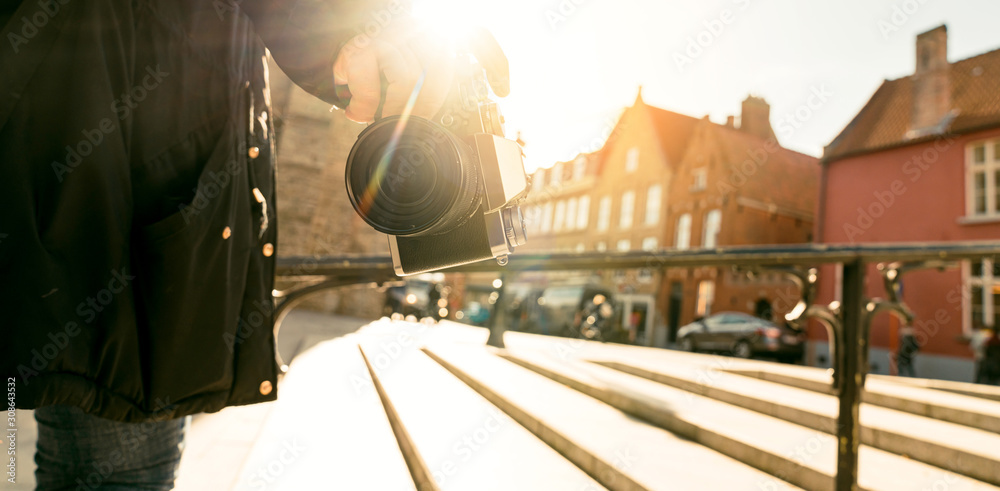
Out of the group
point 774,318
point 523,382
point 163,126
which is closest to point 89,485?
point 163,126

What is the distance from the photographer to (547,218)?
4141cm

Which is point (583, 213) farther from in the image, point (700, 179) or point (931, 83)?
point (931, 83)

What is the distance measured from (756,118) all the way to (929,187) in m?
14.6

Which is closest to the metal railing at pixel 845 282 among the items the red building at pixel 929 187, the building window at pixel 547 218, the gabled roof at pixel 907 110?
the red building at pixel 929 187

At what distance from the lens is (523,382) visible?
3732mm

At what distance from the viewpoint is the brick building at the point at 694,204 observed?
2411 centimetres

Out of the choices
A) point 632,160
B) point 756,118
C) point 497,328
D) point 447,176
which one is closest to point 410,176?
point 447,176

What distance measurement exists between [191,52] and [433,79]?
0.53 meters

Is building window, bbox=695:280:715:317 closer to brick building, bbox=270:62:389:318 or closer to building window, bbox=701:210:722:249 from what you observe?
building window, bbox=701:210:722:249

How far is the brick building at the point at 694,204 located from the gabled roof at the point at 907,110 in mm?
6084

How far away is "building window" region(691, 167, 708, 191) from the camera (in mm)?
25986

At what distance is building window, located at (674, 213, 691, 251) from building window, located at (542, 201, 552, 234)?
1474 centimetres

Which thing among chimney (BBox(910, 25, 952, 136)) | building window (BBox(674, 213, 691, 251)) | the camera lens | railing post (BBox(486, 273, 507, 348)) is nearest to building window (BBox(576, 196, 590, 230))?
building window (BBox(674, 213, 691, 251))

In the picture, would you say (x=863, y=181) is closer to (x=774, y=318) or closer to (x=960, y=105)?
(x=960, y=105)
